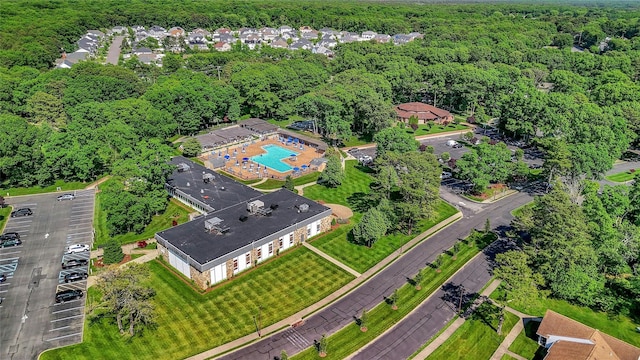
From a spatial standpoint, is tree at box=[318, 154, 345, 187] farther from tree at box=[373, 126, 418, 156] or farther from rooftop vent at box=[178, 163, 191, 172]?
rooftop vent at box=[178, 163, 191, 172]

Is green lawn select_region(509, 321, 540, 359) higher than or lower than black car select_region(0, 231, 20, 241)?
lower

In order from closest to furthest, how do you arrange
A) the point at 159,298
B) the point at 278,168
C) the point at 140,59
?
the point at 159,298
the point at 278,168
the point at 140,59

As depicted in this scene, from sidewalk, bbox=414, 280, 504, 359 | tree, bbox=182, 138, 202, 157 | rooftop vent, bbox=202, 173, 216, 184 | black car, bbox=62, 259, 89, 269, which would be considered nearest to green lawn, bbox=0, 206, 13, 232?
black car, bbox=62, 259, 89, 269

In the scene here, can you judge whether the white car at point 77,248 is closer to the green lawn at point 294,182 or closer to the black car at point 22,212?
the black car at point 22,212

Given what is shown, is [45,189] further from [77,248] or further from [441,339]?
[441,339]

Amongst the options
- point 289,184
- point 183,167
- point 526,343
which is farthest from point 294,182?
point 526,343

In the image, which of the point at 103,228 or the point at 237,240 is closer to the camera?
the point at 237,240

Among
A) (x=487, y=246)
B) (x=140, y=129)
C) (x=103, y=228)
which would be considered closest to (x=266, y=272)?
(x=103, y=228)

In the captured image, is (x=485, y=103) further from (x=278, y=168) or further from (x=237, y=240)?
(x=237, y=240)
